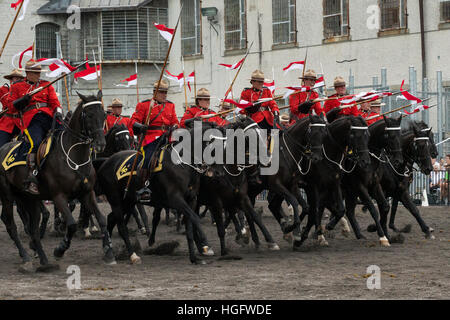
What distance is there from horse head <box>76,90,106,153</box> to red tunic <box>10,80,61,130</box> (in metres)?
0.82

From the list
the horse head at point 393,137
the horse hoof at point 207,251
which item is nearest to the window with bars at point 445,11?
the horse head at point 393,137

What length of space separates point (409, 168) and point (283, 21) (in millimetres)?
18855

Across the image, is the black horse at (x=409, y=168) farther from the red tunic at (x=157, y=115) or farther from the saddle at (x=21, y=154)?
the saddle at (x=21, y=154)

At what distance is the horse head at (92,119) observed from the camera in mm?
11391

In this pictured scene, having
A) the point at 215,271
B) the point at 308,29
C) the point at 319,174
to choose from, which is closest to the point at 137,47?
the point at 308,29

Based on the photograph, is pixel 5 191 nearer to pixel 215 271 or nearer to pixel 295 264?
pixel 215 271

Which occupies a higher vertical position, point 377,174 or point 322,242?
point 377,174

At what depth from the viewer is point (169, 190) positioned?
12.3 meters

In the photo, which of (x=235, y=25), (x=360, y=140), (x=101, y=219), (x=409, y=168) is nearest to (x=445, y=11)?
(x=235, y=25)

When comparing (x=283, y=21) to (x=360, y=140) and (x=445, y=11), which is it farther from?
(x=360, y=140)

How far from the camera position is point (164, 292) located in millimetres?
9633

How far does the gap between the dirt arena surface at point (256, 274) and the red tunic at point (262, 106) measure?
6.82 ft

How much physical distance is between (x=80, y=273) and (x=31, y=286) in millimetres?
1071

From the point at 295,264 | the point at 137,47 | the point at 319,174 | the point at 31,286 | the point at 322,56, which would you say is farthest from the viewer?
the point at 137,47
